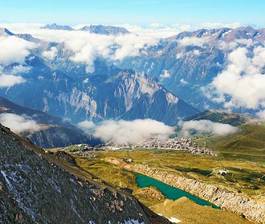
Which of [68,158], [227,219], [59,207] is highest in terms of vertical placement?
[59,207]

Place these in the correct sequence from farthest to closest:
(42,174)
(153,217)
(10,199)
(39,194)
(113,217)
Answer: (153,217), (113,217), (42,174), (39,194), (10,199)

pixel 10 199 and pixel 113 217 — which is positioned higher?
pixel 10 199

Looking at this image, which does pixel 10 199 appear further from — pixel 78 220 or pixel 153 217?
pixel 153 217

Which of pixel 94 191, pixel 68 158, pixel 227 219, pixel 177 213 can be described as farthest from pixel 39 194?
pixel 227 219

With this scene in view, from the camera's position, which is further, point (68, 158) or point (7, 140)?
point (68, 158)

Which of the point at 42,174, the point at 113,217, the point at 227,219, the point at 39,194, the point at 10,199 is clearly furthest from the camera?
the point at 227,219

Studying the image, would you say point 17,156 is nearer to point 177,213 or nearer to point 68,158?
point 68,158

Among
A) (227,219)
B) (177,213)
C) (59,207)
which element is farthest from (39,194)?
(227,219)
